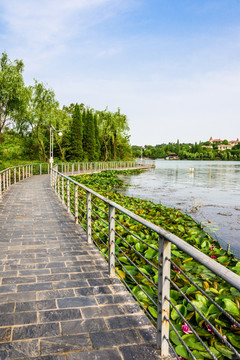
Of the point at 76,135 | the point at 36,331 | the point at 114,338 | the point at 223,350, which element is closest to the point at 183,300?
the point at 223,350

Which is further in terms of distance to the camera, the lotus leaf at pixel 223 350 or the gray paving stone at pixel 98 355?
the lotus leaf at pixel 223 350

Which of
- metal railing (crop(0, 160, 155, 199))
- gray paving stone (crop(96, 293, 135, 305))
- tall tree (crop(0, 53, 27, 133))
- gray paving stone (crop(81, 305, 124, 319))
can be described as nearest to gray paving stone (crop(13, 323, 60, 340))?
gray paving stone (crop(81, 305, 124, 319))

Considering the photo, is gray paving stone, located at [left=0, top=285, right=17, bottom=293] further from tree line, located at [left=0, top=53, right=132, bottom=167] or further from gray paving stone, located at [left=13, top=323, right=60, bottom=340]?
tree line, located at [left=0, top=53, right=132, bottom=167]

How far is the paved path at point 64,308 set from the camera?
2.34m

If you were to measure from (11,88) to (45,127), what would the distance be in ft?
38.9

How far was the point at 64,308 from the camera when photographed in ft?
9.92

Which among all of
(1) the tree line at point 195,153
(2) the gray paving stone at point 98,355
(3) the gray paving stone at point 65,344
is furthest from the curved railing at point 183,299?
(1) the tree line at point 195,153

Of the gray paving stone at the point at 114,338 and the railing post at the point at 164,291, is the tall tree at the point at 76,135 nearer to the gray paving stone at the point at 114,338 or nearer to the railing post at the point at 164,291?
the gray paving stone at the point at 114,338

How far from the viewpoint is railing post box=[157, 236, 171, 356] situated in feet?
7.18

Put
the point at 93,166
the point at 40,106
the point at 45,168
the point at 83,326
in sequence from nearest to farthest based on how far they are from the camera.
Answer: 1. the point at 83,326
2. the point at 45,168
3. the point at 40,106
4. the point at 93,166

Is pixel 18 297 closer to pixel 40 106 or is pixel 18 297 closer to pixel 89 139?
pixel 40 106

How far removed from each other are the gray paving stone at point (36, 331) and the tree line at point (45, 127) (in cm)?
2461

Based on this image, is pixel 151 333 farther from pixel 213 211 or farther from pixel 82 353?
pixel 213 211

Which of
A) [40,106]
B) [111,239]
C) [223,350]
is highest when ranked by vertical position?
[40,106]
